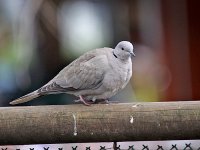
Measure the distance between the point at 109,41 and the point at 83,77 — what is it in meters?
Result: 2.92

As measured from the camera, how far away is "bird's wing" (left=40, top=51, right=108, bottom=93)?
3.77 meters

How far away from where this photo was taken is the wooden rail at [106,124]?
2990 mm

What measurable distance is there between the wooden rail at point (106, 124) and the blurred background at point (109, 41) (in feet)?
10.8

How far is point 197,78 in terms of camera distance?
22.7 ft

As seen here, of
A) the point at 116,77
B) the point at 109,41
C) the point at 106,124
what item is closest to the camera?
the point at 106,124

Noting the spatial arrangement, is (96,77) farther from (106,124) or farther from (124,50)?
(106,124)

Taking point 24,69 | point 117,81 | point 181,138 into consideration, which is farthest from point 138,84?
point 181,138

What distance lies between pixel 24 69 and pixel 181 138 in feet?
11.9

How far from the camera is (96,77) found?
3771 mm

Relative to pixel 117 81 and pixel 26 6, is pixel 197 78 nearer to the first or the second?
pixel 26 6

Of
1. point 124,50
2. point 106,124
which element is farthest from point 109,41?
point 106,124

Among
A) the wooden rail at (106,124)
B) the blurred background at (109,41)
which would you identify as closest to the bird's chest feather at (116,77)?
the wooden rail at (106,124)

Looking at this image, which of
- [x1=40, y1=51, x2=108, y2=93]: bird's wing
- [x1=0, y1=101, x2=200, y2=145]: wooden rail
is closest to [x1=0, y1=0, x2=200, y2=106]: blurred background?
[x1=40, y1=51, x2=108, y2=93]: bird's wing

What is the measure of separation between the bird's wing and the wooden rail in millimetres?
722
